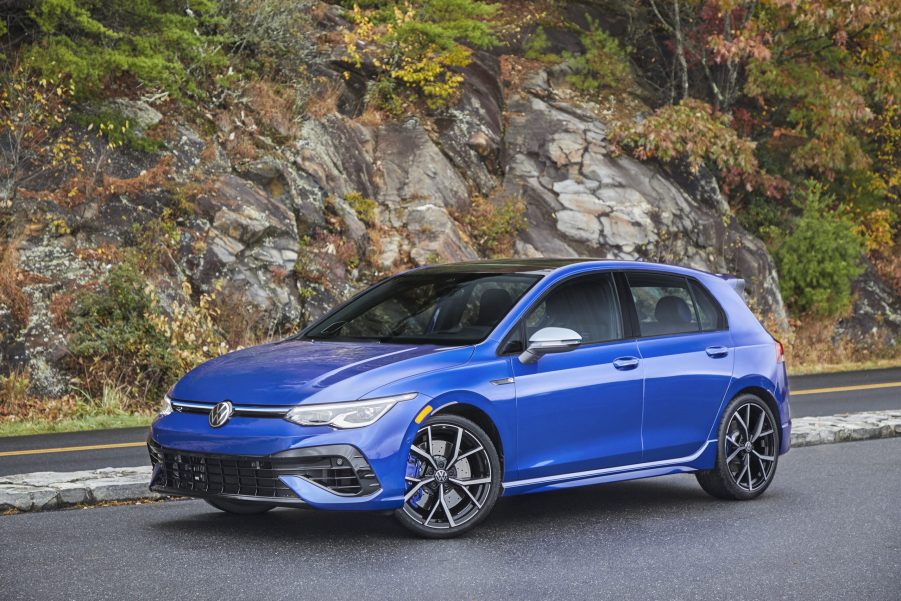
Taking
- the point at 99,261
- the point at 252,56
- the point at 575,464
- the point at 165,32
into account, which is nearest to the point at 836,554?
the point at 575,464

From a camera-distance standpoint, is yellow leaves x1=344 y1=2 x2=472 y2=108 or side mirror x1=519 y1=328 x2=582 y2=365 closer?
side mirror x1=519 y1=328 x2=582 y2=365

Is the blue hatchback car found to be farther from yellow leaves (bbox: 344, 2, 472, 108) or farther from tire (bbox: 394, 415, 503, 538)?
yellow leaves (bbox: 344, 2, 472, 108)

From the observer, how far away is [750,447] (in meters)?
9.60

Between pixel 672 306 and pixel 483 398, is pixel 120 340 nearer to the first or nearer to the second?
pixel 672 306

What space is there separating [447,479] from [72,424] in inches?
349

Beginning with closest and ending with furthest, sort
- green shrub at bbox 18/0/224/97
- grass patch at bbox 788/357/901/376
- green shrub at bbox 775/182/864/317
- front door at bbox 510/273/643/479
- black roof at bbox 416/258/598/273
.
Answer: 1. front door at bbox 510/273/643/479
2. black roof at bbox 416/258/598/273
3. green shrub at bbox 18/0/224/97
4. grass patch at bbox 788/357/901/376
5. green shrub at bbox 775/182/864/317

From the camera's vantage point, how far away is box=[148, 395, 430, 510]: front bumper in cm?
A: 720

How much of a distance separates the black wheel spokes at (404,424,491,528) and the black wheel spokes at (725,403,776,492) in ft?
8.10

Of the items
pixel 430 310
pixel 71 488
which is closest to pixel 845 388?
pixel 430 310

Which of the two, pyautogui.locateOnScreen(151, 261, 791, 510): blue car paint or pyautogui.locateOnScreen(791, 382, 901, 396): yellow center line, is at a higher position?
pyautogui.locateOnScreen(151, 261, 791, 510): blue car paint

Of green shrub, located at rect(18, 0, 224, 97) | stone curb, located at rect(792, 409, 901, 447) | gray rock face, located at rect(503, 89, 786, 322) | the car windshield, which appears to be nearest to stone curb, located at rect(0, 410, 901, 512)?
the car windshield

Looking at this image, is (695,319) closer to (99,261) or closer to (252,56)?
(99,261)

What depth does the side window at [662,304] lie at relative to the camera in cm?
904

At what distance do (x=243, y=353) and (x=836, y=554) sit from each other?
3768mm
